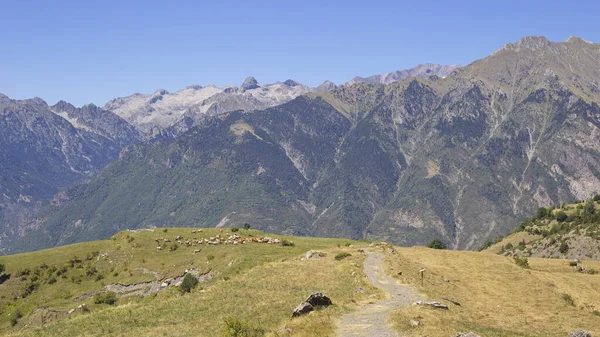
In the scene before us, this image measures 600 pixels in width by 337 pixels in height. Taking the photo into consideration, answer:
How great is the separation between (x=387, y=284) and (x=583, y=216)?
129241mm

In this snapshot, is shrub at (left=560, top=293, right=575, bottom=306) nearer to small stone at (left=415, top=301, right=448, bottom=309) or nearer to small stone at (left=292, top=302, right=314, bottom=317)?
small stone at (left=415, top=301, right=448, bottom=309)

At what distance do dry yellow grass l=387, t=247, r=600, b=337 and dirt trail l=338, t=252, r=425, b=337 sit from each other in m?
1.16

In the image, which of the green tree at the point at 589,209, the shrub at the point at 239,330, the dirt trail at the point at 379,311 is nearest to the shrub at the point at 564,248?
the green tree at the point at 589,209

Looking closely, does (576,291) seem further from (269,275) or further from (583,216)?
(583,216)

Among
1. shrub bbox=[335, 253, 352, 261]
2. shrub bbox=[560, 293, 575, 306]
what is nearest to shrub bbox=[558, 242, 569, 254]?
shrub bbox=[560, 293, 575, 306]

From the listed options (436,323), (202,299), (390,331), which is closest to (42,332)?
(202,299)

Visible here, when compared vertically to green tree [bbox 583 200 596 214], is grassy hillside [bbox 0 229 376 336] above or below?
above

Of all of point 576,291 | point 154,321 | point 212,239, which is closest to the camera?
point 154,321

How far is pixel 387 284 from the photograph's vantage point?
160 feet

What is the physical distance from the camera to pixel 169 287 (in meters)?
59.7

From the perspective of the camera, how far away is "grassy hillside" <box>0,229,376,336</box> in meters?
36.2

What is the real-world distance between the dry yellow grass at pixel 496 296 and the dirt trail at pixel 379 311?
116 cm

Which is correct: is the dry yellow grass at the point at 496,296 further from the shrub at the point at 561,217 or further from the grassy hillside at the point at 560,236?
the shrub at the point at 561,217

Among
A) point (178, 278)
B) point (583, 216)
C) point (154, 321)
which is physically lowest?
point (583, 216)
